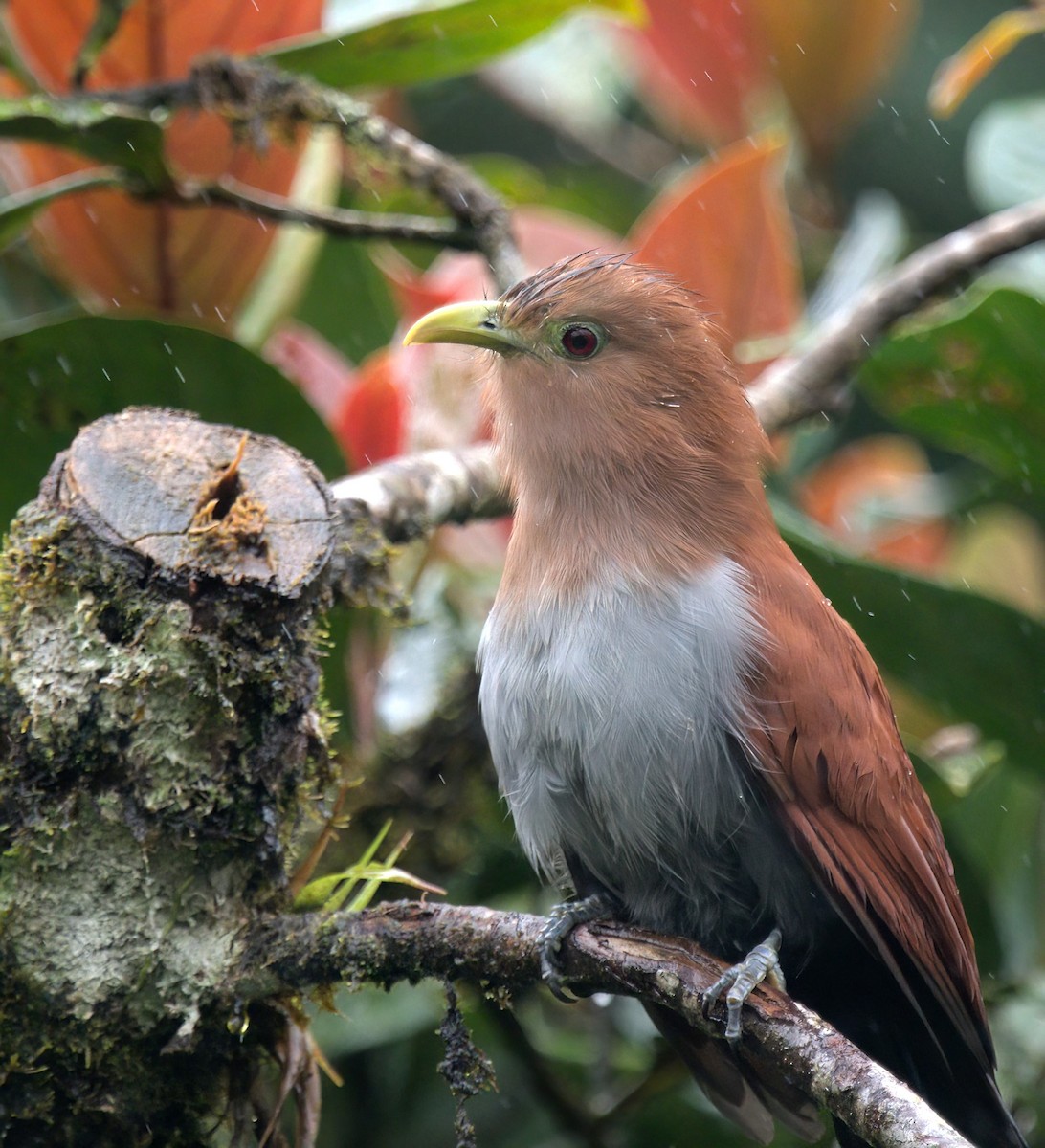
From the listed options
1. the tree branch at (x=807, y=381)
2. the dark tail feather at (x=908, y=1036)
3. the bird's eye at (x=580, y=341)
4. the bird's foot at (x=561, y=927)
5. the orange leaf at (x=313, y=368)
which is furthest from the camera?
the orange leaf at (x=313, y=368)

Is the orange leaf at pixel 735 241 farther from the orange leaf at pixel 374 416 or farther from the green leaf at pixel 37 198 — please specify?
the green leaf at pixel 37 198

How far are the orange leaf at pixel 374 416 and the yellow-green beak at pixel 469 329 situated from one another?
0.63 meters

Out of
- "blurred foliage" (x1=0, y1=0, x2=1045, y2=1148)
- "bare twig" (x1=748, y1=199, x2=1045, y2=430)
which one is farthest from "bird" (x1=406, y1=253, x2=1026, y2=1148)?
"bare twig" (x1=748, y1=199, x2=1045, y2=430)

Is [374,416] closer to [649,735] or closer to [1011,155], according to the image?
[649,735]

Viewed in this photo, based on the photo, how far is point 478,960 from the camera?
6.55ft

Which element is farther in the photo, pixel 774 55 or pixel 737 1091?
pixel 774 55

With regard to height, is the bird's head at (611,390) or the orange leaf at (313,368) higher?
the bird's head at (611,390)

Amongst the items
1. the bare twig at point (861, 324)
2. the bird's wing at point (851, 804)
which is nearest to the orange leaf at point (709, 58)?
the bare twig at point (861, 324)

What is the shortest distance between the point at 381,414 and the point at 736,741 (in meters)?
1.46

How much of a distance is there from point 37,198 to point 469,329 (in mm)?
1012

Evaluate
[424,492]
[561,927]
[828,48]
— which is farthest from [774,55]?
[561,927]

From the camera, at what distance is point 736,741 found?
7.59 feet

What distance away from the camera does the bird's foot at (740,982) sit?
1.97m

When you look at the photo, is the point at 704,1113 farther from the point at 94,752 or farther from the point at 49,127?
the point at 49,127
